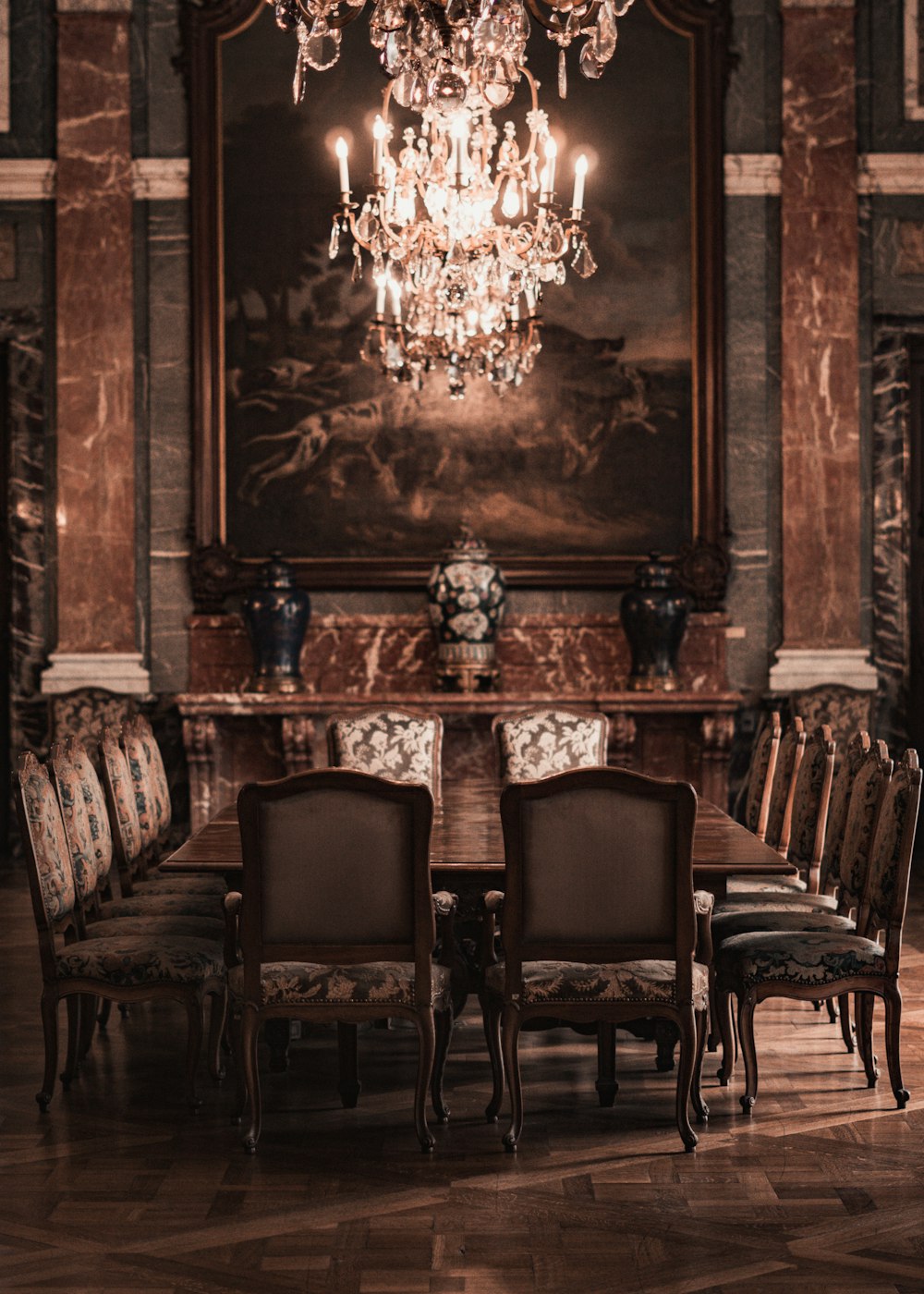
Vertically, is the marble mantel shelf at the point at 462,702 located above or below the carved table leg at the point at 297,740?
above

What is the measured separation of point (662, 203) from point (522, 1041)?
4.82 meters

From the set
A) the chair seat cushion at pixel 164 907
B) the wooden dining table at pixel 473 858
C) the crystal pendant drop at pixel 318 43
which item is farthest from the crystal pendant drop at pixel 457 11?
the chair seat cushion at pixel 164 907

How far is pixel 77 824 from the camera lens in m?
4.29

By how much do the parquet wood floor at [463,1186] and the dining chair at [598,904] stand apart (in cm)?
23

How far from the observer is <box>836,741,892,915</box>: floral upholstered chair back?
4129 millimetres

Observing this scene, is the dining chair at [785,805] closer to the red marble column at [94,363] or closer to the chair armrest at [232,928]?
the chair armrest at [232,928]

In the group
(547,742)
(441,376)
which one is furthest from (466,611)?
(547,742)

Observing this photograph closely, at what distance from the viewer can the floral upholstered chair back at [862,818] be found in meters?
4.13

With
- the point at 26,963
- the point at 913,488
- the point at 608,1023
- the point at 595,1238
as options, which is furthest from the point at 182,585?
the point at 595,1238

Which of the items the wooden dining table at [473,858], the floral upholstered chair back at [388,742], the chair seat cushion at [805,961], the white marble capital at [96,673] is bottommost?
the chair seat cushion at [805,961]

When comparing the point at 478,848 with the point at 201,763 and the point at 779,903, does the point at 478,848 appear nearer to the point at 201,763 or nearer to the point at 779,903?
the point at 779,903

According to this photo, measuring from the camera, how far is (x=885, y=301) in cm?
784

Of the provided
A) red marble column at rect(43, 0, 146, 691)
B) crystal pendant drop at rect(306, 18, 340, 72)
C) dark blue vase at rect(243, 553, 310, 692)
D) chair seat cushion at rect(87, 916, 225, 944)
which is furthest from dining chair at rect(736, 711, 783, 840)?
red marble column at rect(43, 0, 146, 691)

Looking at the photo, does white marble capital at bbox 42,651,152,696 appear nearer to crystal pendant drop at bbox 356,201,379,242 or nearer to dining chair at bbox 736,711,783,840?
crystal pendant drop at bbox 356,201,379,242
